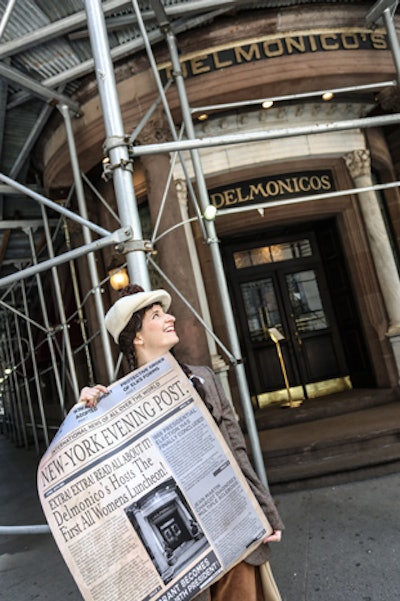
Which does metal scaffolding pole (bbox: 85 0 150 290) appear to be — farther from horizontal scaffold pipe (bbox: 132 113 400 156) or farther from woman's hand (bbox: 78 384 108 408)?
woman's hand (bbox: 78 384 108 408)

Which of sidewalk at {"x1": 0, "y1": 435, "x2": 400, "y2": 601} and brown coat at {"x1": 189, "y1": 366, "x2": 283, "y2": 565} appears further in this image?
sidewalk at {"x1": 0, "y1": 435, "x2": 400, "y2": 601}

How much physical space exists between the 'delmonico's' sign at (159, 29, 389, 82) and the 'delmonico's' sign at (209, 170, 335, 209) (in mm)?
1850

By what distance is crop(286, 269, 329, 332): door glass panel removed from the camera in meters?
7.89

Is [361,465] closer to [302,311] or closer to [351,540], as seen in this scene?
[351,540]

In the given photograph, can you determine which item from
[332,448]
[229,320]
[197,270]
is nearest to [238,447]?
[229,320]

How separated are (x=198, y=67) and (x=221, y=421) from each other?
5386 mm

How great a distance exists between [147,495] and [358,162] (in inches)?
280

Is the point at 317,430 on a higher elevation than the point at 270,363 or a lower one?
lower

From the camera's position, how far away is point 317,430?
5.25 metres

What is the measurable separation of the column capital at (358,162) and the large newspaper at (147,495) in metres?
6.67

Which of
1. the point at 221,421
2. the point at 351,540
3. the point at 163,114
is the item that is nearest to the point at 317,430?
the point at 351,540

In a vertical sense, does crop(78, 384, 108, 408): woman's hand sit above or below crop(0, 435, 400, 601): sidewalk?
above

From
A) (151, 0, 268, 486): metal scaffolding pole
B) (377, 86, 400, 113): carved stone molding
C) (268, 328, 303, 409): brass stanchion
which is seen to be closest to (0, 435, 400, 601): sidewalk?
(151, 0, 268, 486): metal scaffolding pole

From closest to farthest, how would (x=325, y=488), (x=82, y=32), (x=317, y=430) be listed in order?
(x=325, y=488), (x=82, y=32), (x=317, y=430)
